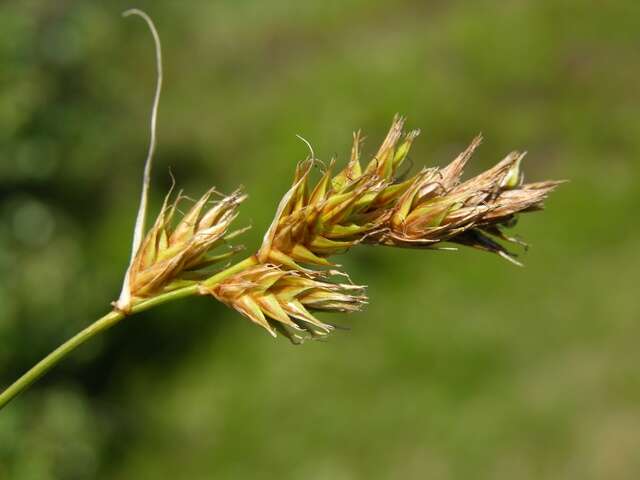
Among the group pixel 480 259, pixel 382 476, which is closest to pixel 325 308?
pixel 382 476

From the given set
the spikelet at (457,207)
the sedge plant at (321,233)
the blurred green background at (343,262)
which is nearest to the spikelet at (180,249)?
the sedge plant at (321,233)

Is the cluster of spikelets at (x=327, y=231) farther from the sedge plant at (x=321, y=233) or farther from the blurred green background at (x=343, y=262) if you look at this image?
the blurred green background at (x=343, y=262)

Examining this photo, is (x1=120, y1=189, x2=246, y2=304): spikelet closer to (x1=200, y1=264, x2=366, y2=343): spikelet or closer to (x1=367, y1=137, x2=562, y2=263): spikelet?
(x1=200, y1=264, x2=366, y2=343): spikelet

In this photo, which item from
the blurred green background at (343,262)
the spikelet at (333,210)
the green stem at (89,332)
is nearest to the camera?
the green stem at (89,332)

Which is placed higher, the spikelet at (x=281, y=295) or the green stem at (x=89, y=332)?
the spikelet at (x=281, y=295)

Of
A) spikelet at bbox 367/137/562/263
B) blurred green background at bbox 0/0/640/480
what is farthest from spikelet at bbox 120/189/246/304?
blurred green background at bbox 0/0/640/480

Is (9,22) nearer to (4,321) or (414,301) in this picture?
(4,321)

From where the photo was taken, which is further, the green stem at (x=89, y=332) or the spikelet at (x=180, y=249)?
the spikelet at (x=180, y=249)

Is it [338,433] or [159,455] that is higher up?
[338,433]
